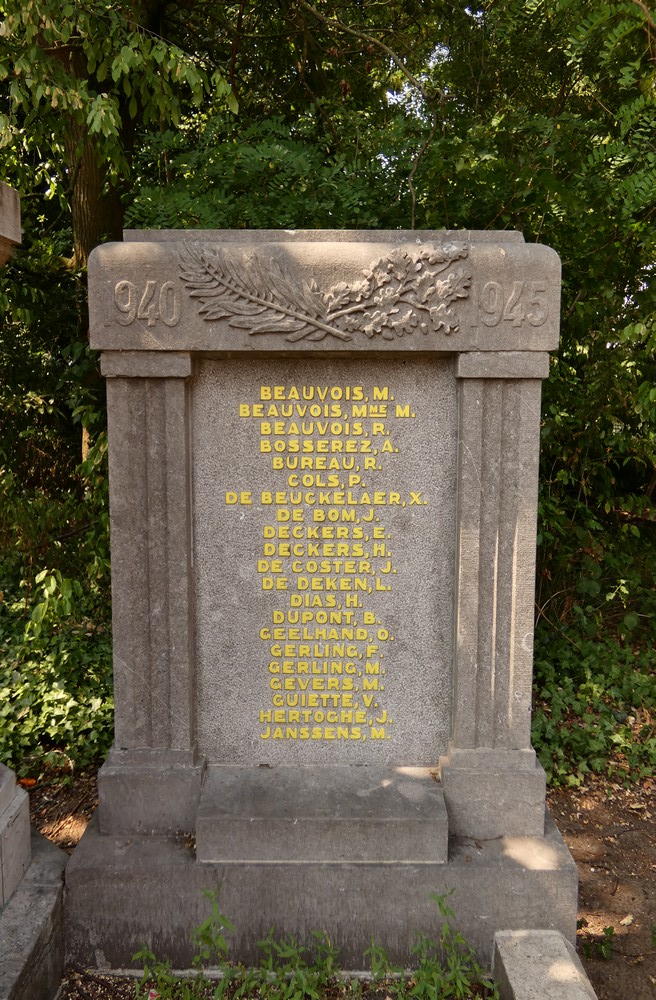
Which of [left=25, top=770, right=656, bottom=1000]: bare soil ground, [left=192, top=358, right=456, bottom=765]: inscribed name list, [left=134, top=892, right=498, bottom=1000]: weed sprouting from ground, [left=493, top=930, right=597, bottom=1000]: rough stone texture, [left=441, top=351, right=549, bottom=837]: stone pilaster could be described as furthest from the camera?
[left=192, top=358, right=456, bottom=765]: inscribed name list

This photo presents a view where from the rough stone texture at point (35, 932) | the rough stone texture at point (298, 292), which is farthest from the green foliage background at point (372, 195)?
the rough stone texture at point (35, 932)

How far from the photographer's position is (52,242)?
6078 mm

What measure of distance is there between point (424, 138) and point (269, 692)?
3443 mm

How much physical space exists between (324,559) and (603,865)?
2129 mm

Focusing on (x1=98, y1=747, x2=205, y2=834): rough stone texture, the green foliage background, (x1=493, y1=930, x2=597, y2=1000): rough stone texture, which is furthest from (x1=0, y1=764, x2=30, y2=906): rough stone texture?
(x1=493, y1=930, x2=597, y2=1000): rough stone texture

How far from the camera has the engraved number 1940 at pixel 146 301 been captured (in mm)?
2855

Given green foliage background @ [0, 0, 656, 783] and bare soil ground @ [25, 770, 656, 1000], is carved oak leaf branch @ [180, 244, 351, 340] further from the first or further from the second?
bare soil ground @ [25, 770, 656, 1000]

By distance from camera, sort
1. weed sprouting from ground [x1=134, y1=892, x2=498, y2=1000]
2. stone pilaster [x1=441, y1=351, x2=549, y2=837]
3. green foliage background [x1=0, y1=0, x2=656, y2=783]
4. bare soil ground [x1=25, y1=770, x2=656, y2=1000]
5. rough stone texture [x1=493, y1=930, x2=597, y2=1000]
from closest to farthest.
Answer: rough stone texture [x1=493, y1=930, x2=597, y2=1000]
weed sprouting from ground [x1=134, y1=892, x2=498, y2=1000]
bare soil ground [x1=25, y1=770, x2=656, y2=1000]
stone pilaster [x1=441, y1=351, x2=549, y2=837]
green foliage background [x1=0, y1=0, x2=656, y2=783]

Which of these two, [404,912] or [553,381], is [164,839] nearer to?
[404,912]

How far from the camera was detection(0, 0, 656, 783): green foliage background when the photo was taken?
158 inches

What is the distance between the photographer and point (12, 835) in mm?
2723

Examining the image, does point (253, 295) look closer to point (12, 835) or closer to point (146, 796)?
point (146, 796)

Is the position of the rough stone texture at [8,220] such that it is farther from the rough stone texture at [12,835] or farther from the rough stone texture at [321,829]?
the rough stone texture at [321,829]

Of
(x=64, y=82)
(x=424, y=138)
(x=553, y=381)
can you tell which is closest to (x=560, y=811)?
(x=553, y=381)
